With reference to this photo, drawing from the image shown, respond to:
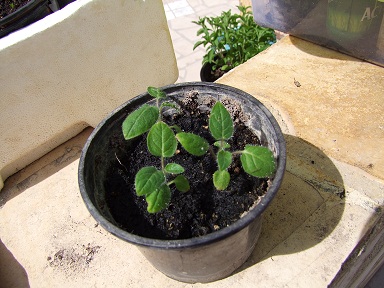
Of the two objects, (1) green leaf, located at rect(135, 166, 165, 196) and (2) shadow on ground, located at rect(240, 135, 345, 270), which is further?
(2) shadow on ground, located at rect(240, 135, 345, 270)

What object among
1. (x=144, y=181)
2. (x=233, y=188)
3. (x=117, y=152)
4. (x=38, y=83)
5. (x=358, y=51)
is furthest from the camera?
(x=358, y=51)

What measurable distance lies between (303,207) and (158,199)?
0.47 metres

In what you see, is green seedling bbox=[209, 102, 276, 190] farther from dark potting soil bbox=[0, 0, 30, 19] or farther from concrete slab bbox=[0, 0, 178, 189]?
dark potting soil bbox=[0, 0, 30, 19]

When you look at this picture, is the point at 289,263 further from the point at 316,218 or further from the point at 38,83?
the point at 38,83

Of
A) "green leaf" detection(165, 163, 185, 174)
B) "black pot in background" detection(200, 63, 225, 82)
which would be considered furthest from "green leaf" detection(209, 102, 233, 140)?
"black pot in background" detection(200, 63, 225, 82)

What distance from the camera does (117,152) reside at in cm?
98

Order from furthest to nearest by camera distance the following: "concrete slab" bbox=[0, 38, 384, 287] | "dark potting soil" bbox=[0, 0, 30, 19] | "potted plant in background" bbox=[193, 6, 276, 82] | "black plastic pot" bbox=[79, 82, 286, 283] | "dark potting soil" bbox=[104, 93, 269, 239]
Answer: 1. "potted plant in background" bbox=[193, 6, 276, 82]
2. "dark potting soil" bbox=[0, 0, 30, 19]
3. "concrete slab" bbox=[0, 38, 384, 287]
4. "dark potting soil" bbox=[104, 93, 269, 239]
5. "black plastic pot" bbox=[79, 82, 286, 283]

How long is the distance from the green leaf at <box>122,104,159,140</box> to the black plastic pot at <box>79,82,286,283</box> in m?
0.15

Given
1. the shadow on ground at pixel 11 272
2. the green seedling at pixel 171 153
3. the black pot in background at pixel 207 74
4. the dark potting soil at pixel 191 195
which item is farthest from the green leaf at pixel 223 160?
the black pot in background at pixel 207 74

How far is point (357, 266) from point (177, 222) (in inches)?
23.6

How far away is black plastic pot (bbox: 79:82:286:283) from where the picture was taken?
73 cm

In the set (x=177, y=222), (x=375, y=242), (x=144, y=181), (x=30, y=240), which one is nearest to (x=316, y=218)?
(x=375, y=242)

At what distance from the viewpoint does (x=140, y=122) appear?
801 mm

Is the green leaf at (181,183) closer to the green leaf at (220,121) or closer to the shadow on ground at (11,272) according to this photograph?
the green leaf at (220,121)
